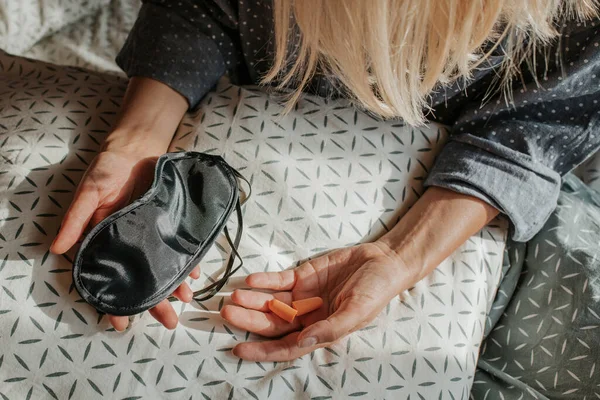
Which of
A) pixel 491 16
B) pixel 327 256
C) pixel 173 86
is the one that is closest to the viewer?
pixel 491 16

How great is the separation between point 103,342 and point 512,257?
54 cm

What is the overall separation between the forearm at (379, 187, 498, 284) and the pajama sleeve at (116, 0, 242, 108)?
35 cm

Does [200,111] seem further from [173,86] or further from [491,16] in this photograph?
[491,16]

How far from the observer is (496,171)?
2.47 ft

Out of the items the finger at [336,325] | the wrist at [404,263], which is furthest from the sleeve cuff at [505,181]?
the finger at [336,325]

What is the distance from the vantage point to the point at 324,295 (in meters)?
0.71

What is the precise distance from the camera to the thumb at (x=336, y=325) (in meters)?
0.60

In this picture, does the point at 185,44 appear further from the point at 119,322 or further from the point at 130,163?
the point at 119,322

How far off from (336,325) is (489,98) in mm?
394

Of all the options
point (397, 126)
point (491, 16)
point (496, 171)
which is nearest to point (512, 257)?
point (496, 171)

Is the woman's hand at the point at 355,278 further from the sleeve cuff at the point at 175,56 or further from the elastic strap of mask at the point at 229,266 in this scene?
the sleeve cuff at the point at 175,56

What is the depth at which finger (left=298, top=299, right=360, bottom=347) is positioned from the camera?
1.95 ft

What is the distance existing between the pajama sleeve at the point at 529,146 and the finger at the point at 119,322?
1.37 ft

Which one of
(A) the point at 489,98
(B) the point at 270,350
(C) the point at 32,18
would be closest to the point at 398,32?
(A) the point at 489,98
